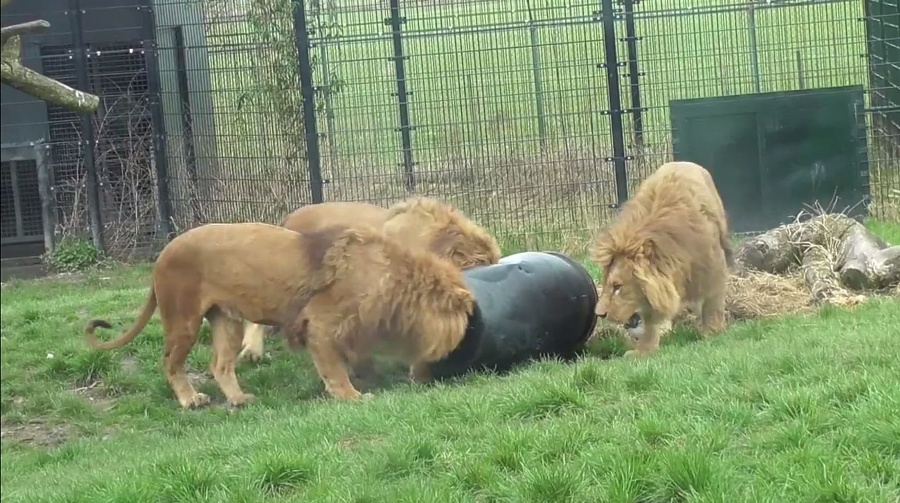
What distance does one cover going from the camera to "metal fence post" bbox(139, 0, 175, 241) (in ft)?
45.0

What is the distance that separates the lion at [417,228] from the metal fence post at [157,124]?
4950 mm

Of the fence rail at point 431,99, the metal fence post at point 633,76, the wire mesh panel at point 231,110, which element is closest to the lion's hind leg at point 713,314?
the fence rail at point 431,99

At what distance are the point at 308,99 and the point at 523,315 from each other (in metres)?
5.51

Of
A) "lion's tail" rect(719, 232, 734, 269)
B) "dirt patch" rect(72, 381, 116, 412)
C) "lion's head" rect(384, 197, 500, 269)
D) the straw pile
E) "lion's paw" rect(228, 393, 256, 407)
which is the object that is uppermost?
"lion's head" rect(384, 197, 500, 269)

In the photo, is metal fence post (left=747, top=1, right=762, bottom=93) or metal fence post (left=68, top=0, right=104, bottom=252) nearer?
metal fence post (left=747, top=1, right=762, bottom=93)

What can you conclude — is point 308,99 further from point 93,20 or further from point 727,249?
point 727,249

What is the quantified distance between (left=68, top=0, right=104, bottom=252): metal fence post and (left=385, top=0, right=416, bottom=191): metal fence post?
3.54 m

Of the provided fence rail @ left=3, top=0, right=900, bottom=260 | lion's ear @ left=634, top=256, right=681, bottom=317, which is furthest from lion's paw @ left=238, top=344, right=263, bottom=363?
fence rail @ left=3, top=0, right=900, bottom=260

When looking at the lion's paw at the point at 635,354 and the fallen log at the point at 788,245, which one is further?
the fallen log at the point at 788,245

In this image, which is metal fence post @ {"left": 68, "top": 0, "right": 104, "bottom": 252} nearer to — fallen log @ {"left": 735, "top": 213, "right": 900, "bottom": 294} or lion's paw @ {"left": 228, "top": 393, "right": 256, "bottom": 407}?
lion's paw @ {"left": 228, "top": 393, "right": 256, "bottom": 407}

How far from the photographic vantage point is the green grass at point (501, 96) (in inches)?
508

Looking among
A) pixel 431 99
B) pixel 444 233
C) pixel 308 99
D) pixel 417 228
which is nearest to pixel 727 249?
pixel 444 233

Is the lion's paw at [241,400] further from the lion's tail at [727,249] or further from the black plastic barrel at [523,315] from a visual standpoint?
the lion's tail at [727,249]

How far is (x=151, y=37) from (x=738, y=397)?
32.0 ft
